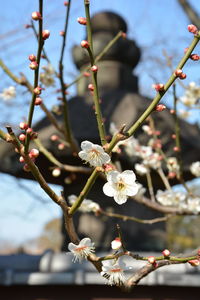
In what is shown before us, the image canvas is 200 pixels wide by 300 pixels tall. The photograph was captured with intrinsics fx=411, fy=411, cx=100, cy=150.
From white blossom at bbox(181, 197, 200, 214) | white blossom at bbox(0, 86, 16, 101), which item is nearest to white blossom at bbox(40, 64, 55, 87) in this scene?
white blossom at bbox(0, 86, 16, 101)

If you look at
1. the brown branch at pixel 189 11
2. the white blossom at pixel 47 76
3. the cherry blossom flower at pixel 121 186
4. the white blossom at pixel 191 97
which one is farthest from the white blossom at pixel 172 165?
the brown branch at pixel 189 11

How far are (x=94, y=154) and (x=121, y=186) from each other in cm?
10

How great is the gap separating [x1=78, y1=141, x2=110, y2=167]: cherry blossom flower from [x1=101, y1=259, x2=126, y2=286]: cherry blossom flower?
0.27m

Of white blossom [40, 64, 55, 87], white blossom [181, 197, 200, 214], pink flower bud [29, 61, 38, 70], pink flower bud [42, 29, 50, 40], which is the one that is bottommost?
pink flower bud [29, 61, 38, 70]

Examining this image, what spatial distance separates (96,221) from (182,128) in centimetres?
109

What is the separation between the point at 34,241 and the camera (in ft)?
83.3

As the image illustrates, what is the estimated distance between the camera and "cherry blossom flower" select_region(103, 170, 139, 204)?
89 cm

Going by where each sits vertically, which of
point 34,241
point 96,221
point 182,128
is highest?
point 34,241

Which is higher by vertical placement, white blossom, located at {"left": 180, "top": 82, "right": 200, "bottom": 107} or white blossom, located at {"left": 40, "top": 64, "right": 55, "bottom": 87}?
white blossom, located at {"left": 180, "top": 82, "right": 200, "bottom": 107}

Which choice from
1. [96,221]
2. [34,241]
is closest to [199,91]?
[96,221]

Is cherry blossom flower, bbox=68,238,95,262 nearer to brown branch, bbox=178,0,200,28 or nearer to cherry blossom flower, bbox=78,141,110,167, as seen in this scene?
cherry blossom flower, bbox=78,141,110,167

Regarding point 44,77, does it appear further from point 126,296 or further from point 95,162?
point 95,162

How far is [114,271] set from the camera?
3.27ft

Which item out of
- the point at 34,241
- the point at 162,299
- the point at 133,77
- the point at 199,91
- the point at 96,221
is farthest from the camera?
the point at 34,241
